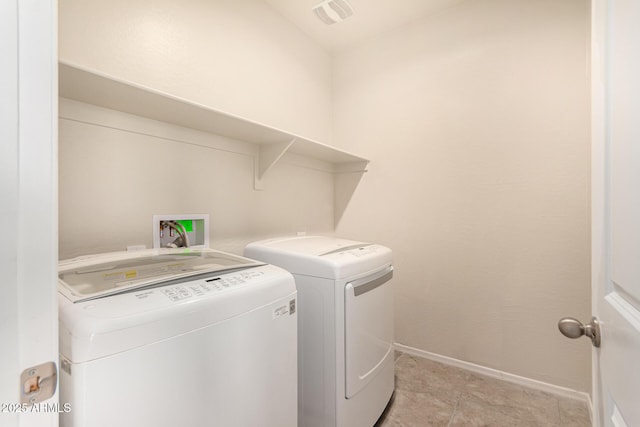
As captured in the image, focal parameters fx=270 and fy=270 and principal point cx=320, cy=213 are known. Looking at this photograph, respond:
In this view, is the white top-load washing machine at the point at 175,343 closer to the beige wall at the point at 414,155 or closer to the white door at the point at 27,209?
the white door at the point at 27,209

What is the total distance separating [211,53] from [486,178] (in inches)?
76.2

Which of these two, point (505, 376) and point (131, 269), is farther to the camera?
point (505, 376)

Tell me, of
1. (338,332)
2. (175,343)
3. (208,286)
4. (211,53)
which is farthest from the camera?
(211,53)

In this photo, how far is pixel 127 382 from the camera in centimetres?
58

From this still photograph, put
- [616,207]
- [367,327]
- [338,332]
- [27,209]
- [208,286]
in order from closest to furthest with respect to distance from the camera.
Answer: [27,209]
[616,207]
[208,286]
[338,332]
[367,327]

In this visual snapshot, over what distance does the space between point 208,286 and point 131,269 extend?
0.32m

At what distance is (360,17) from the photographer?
209 cm

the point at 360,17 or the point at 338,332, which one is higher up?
the point at 360,17

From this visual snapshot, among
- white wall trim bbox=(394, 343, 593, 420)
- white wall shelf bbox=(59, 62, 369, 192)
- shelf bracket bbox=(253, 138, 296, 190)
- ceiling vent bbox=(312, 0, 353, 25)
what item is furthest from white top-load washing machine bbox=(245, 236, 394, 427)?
ceiling vent bbox=(312, 0, 353, 25)

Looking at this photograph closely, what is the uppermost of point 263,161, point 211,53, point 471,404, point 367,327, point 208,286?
point 211,53

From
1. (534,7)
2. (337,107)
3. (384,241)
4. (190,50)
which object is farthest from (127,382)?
(534,7)

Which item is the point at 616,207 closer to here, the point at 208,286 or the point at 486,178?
the point at 208,286

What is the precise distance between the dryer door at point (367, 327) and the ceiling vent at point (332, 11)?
5.96ft

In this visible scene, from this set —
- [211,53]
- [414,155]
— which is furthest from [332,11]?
[414,155]
